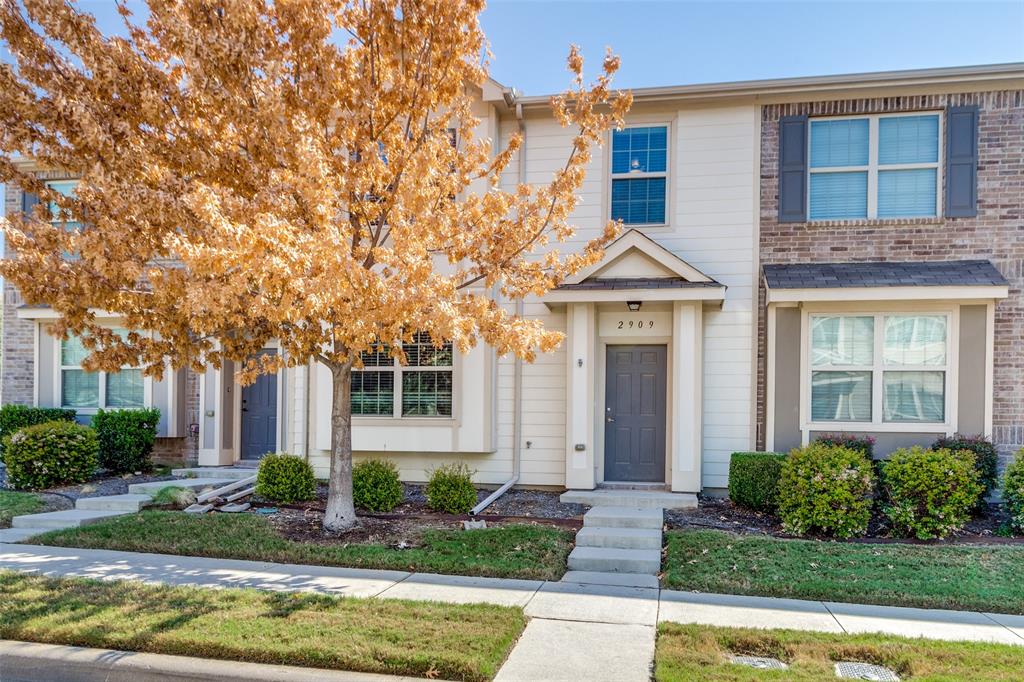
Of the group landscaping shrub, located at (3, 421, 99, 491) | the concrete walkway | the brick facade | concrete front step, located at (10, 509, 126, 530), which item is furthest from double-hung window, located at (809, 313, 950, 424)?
landscaping shrub, located at (3, 421, 99, 491)

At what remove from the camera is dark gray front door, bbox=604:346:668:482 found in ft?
33.8

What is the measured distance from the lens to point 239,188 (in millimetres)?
6930

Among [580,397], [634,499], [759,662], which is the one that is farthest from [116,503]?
[759,662]

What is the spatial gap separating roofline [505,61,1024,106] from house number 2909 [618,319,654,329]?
10.8ft

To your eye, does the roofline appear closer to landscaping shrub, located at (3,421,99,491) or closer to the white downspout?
the white downspout

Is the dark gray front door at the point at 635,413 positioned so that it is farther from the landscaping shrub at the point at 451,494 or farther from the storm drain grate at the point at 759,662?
the storm drain grate at the point at 759,662

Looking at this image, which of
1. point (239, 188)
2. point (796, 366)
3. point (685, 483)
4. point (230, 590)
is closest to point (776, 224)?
point (796, 366)

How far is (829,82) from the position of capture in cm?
984

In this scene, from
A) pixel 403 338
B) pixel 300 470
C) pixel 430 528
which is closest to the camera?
pixel 403 338

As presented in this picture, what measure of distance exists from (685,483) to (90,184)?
7781mm

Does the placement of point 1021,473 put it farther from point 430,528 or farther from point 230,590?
point 230,590

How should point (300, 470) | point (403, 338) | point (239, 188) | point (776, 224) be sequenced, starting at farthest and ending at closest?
point (776, 224)
point (300, 470)
point (403, 338)
point (239, 188)

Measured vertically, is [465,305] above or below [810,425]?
above

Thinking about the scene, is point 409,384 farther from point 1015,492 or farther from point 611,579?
point 1015,492
